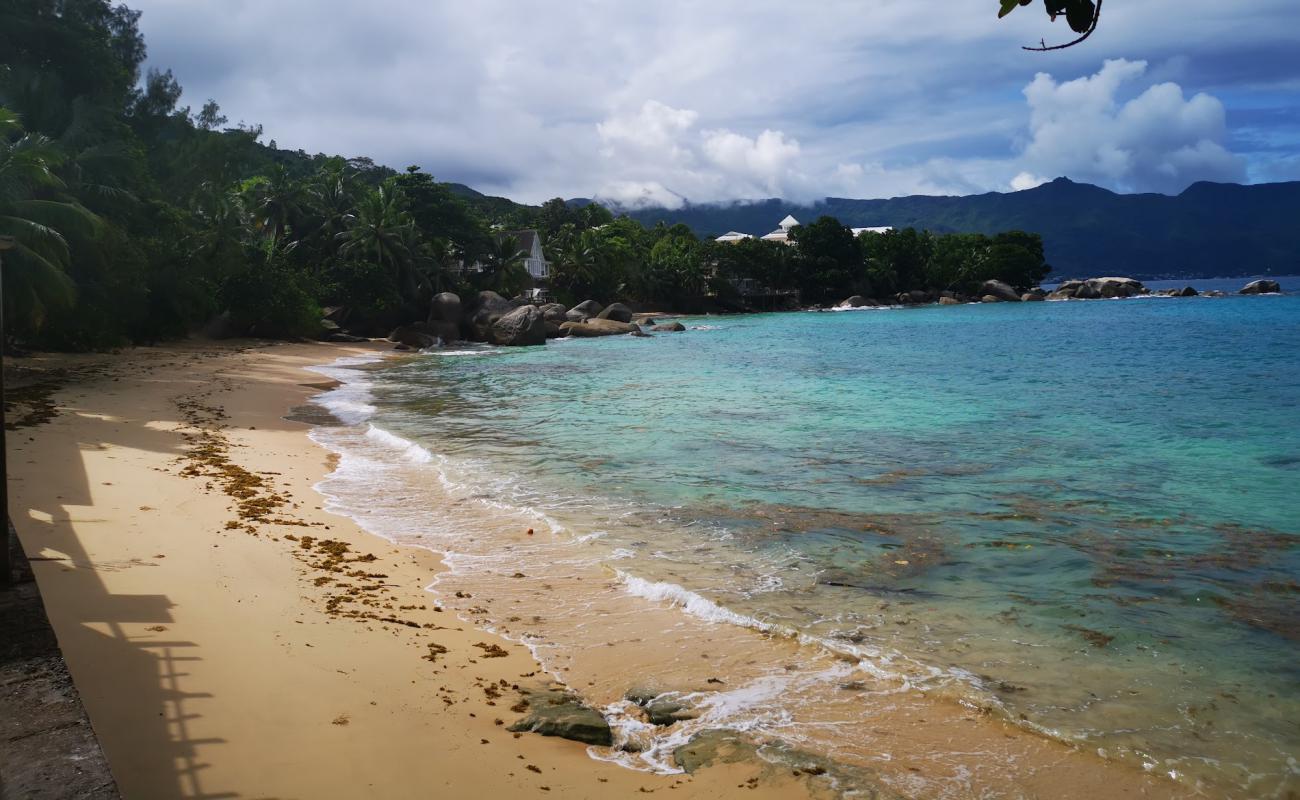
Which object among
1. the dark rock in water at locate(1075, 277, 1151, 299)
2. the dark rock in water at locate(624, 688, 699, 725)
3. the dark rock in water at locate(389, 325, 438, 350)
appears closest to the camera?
the dark rock in water at locate(624, 688, 699, 725)

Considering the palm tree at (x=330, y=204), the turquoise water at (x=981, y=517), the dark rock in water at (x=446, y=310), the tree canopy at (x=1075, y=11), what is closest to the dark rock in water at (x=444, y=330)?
the dark rock in water at (x=446, y=310)

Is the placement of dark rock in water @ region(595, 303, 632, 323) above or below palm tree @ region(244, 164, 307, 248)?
below

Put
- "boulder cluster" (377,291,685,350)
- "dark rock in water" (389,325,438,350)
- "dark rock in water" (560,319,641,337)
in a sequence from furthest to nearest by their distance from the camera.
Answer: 1. "dark rock in water" (560,319,641,337)
2. "boulder cluster" (377,291,685,350)
3. "dark rock in water" (389,325,438,350)

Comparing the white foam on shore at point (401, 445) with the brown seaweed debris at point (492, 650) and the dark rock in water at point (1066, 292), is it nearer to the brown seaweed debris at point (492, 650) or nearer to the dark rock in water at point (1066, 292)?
the brown seaweed debris at point (492, 650)

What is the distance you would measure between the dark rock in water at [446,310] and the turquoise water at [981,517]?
2092cm

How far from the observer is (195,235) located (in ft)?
113

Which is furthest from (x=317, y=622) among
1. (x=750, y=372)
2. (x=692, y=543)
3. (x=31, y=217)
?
(x=750, y=372)

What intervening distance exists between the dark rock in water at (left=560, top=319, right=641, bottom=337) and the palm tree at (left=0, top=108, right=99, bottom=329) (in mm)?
33239

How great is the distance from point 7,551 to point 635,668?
3.79 metres

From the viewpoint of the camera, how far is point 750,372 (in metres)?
29.3

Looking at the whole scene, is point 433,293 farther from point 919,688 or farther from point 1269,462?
point 919,688

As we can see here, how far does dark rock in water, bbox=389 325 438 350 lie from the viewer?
141 feet

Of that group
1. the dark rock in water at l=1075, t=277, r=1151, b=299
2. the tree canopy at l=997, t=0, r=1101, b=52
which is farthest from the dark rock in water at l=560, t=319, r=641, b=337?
the dark rock in water at l=1075, t=277, r=1151, b=299

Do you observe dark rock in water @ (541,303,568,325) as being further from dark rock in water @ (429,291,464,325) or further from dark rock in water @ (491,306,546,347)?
dark rock in water @ (491,306,546,347)
